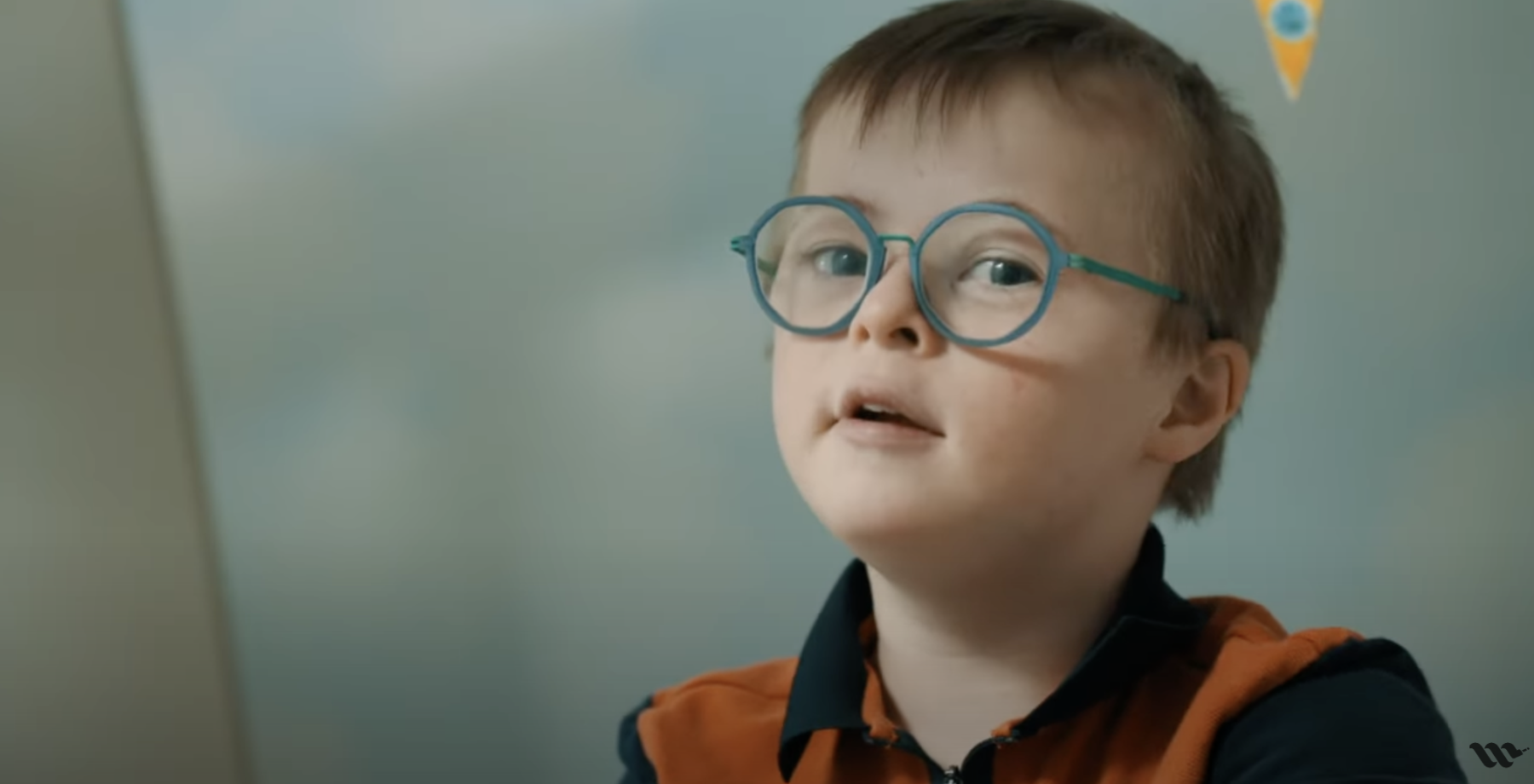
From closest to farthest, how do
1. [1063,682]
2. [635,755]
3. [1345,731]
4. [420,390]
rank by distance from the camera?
1. [1345,731]
2. [1063,682]
3. [635,755]
4. [420,390]

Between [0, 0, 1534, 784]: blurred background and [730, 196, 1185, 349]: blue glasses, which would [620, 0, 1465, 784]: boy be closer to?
[730, 196, 1185, 349]: blue glasses

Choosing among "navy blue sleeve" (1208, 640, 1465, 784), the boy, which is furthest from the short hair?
"navy blue sleeve" (1208, 640, 1465, 784)

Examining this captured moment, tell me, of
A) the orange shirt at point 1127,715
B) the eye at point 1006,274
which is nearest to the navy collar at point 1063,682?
the orange shirt at point 1127,715

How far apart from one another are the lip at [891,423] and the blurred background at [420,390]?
421 mm

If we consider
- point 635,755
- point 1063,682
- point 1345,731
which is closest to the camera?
point 1345,731

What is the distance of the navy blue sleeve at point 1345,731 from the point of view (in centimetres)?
81

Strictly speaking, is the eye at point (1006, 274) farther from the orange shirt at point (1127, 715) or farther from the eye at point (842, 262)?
the orange shirt at point (1127, 715)

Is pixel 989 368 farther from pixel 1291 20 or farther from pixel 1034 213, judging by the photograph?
pixel 1291 20

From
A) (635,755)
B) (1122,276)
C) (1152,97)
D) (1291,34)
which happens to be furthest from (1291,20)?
(635,755)

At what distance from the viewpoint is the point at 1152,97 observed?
0.92 metres

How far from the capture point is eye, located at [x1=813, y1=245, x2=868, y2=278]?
92 cm

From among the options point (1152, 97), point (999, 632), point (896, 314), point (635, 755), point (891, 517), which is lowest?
point (635, 755)

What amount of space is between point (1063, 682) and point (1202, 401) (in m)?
0.21

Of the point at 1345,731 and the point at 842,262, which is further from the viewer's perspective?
the point at 842,262
